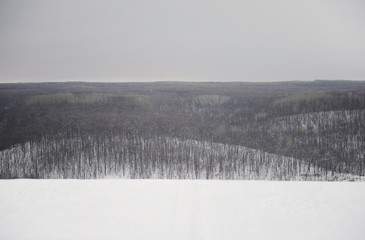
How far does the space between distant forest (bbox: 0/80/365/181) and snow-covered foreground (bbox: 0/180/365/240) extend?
8190 millimetres

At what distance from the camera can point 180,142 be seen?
63.5 ft

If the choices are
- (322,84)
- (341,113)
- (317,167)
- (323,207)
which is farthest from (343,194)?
(322,84)

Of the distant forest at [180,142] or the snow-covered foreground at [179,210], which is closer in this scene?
the snow-covered foreground at [179,210]

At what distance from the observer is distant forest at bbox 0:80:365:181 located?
47.3 feet

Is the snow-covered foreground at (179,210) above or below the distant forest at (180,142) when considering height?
above

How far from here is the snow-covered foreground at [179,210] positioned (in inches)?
146

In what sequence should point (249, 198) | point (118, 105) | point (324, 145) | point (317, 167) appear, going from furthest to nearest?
point (118, 105), point (324, 145), point (317, 167), point (249, 198)

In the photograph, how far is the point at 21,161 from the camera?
633 inches

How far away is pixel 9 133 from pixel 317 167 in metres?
23.1

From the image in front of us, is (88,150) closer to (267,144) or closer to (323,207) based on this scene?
(267,144)

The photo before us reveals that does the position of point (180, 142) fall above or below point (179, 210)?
below

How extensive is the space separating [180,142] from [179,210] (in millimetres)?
15060

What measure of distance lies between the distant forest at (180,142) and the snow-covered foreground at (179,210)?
8.19 meters

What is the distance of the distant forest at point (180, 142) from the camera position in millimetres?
14414
